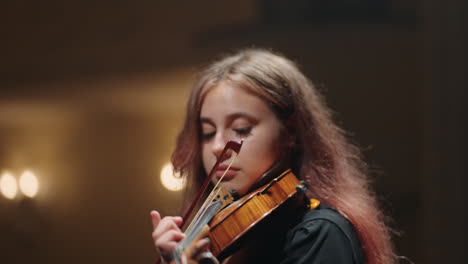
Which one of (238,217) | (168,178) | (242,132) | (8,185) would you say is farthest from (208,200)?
(8,185)

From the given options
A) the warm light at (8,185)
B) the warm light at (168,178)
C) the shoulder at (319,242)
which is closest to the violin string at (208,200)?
the shoulder at (319,242)

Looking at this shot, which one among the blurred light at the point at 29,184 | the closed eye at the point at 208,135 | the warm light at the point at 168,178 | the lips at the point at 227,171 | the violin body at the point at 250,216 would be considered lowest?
the violin body at the point at 250,216

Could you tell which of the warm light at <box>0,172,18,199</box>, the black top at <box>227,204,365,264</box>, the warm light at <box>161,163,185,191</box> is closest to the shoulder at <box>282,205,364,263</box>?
the black top at <box>227,204,365,264</box>

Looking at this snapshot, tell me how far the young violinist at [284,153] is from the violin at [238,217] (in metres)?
0.05

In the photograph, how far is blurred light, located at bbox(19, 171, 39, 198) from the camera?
1737 mm

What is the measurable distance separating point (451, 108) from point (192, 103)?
0.92 meters

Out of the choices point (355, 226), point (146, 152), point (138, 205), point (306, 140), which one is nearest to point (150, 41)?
point (146, 152)

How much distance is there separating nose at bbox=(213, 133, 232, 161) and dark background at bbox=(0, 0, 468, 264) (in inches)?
27.4

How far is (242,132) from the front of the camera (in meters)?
1.11

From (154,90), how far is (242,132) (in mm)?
868

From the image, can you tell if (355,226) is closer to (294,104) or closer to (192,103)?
(294,104)

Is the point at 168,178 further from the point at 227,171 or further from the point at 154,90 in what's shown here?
the point at 227,171

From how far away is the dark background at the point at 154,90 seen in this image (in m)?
1.78

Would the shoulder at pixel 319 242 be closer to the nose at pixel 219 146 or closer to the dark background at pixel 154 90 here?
the nose at pixel 219 146
